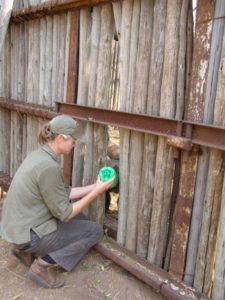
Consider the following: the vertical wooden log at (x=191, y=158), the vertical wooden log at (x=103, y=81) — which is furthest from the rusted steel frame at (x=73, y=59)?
the vertical wooden log at (x=191, y=158)

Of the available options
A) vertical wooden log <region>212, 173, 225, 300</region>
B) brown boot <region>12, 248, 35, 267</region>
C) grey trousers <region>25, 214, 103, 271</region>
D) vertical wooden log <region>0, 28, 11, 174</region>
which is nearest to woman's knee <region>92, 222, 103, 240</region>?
grey trousers <region>25, 214, 103, 271</region>

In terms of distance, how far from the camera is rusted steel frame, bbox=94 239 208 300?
3.37 m

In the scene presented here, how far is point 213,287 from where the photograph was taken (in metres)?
3.27

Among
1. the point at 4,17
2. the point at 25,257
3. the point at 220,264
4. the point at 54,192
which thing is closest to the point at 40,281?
the point at 25,257

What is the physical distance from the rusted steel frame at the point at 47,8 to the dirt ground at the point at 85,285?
291 cm

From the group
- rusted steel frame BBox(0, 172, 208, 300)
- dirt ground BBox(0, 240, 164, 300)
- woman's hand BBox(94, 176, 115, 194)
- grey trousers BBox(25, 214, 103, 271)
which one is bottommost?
dirt ground BBox(0, 240, 164, 300)

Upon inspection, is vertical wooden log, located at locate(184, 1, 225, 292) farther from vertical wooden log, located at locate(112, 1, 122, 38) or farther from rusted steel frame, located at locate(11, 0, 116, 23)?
rusted steel frame, located at locate(11, 0, 116, 23)

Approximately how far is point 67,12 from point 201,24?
206 cm

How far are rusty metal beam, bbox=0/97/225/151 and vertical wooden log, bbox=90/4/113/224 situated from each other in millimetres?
171

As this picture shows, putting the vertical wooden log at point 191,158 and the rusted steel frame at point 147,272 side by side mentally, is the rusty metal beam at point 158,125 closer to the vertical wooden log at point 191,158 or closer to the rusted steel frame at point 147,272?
the vertical wooden log at point 191,158

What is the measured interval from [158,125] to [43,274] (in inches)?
76.8

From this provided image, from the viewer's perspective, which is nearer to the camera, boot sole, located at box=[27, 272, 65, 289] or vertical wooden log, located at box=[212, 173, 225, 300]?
vertical wooden log, located at box=[212, 173, 225, 300]

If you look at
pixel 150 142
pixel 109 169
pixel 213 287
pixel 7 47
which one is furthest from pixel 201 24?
pixel 7 47

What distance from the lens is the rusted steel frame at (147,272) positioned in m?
3.37
